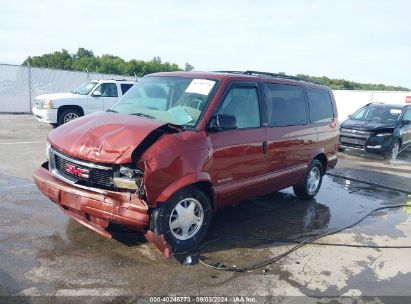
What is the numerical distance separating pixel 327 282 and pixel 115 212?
2.25 metres

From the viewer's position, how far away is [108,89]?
46.9 feet

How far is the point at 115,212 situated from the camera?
3922 mm

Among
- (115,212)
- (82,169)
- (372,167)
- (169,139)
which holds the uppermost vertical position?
(169,139)

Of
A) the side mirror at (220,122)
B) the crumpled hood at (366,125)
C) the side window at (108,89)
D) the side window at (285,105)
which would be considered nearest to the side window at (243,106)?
the side mirror at (220,122)

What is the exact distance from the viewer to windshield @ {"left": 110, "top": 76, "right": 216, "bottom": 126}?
4.63 metres

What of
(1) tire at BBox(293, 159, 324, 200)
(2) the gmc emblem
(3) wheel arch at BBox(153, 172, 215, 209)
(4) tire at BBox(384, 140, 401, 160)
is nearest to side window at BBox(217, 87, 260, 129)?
(3) wheel arch at BBox(153, 172, 215, 209)

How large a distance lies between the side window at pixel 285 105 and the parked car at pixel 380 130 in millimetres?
6926

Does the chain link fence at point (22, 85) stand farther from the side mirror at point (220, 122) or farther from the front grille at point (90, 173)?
the side mirror at point (220, 122)

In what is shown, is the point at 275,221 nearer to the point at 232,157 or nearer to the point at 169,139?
the point at 232,157

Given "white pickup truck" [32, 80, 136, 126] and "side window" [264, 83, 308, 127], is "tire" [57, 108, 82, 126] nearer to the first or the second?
"white pickup truck" [32, 80, 136, 126]

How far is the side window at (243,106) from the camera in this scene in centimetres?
485

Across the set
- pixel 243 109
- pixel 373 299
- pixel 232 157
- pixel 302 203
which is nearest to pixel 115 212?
pixel 232 157

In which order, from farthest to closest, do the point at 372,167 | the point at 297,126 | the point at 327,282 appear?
the point at 372,167 → the point at 297,126 → the point at 327,282

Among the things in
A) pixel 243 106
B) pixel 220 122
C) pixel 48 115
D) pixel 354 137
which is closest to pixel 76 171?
pixel 220 122
